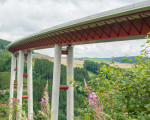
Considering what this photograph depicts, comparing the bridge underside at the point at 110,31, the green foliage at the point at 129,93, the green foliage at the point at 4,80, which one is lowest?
the green foliage at the point at 4,80

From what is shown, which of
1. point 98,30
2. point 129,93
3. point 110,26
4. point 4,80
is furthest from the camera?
point 4,80

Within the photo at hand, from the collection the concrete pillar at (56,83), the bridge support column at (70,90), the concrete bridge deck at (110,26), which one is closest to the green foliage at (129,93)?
the concrete bridge deck at (110,26)

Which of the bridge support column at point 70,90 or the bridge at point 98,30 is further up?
the bridge at point 98,30

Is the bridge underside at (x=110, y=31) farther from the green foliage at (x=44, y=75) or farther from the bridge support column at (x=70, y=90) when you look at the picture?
the green foliage at (x=44, y=75)

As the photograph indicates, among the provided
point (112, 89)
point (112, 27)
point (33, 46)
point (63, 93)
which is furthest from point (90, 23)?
point (63, 93)

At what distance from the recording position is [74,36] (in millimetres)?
21469

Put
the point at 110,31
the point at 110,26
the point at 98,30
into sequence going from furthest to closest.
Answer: the point at 98,30 → the point at 110,31 → the point at 110,26

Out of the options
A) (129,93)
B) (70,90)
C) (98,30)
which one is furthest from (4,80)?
(129,93)

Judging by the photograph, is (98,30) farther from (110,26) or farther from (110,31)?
(110,26)

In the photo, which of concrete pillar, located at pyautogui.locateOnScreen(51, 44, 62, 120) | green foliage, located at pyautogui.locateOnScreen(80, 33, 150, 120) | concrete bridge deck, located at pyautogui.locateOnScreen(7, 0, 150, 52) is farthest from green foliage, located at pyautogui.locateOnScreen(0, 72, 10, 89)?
green foliage, located at pyautogui.locateOnScreen(80, 33, 150, 120)

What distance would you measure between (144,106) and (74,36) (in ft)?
60.1

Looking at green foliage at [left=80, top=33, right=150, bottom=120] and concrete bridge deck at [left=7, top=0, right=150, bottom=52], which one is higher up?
concrete bridge deck at [left=7, top=0, right=150, bottom=52]

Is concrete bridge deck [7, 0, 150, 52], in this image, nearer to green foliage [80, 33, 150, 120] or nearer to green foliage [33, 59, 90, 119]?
green foliage [80, 33, 150, 120]

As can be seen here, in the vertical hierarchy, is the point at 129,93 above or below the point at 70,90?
above
